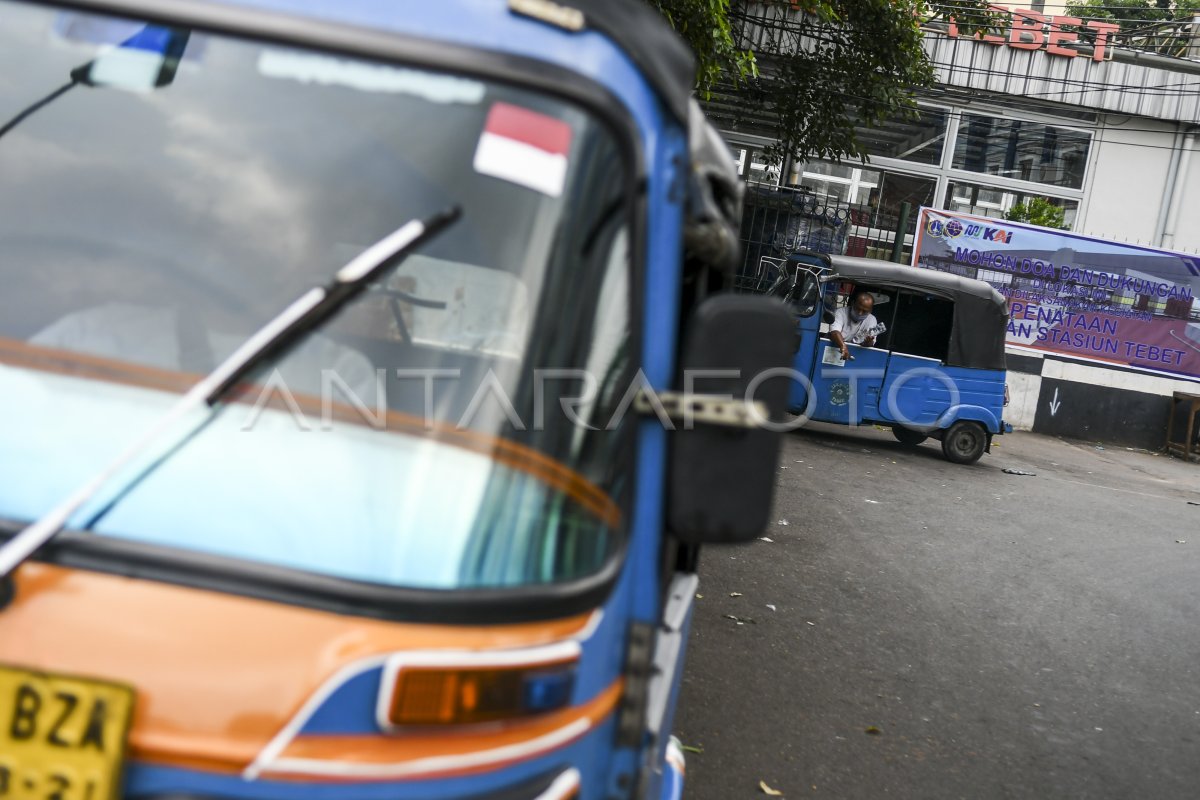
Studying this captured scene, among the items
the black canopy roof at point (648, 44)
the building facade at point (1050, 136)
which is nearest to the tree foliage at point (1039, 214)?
the building facade at point (1050, 136)

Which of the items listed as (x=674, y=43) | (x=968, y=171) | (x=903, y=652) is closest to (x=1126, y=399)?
(x=968, y=171)

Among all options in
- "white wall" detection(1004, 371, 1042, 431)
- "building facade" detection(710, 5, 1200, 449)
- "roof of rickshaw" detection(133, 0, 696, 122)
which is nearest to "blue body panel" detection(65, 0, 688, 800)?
"roof of rickshaw" detection(133, 0, 696, 122)

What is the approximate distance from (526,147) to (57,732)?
1040mm

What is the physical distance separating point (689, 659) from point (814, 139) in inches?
464

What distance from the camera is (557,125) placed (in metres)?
1.79

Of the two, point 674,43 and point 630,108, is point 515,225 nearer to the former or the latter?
point 630,108

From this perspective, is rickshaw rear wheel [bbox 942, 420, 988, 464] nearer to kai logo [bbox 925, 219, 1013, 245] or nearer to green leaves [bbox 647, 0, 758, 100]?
kai logo [bbox 925, 219, 1013, 245]

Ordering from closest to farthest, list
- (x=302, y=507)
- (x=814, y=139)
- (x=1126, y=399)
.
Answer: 1. (x=302, y=507)
2. (x=814, y=139)
3. (x=1126, y=399)

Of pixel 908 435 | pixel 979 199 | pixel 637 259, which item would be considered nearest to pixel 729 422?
pixel 637 259

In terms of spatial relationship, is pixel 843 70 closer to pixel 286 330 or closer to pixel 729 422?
pixel 729 422

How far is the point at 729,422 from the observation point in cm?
179

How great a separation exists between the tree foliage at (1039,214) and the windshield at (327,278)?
19336 mm

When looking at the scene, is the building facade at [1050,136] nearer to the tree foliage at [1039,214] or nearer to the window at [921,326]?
the tree foliage at [1039,214]

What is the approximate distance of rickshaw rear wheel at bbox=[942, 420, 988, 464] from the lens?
1377cm
